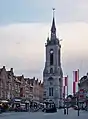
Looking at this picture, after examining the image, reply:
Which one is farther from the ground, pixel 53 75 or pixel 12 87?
pixel 53 75

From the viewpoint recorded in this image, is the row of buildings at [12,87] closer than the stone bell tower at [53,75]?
Yes

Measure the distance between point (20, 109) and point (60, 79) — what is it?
3577 inches

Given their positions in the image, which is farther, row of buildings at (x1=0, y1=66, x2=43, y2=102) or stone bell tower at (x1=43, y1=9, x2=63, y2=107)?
stone bell tower at (x1=43, y1=9, x2=63, y2=107)

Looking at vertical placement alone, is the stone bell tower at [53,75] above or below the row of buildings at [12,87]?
above

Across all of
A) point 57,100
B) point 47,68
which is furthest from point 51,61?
point 57,100

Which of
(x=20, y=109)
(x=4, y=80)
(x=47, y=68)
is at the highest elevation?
(x=47, y=68)

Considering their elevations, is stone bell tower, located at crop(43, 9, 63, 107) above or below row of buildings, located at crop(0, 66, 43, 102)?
above

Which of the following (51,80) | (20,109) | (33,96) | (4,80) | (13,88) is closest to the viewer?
(20,109)

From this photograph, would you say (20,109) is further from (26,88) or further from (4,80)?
(26,88)

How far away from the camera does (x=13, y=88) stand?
407 ft

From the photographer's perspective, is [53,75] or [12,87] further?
[53,75]

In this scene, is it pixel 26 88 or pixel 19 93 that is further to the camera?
pixel 26 88

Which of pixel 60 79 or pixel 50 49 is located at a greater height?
pixel 50 49

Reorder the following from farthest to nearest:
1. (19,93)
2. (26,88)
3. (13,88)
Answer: (26,88) → (19,93) → (13,88)
